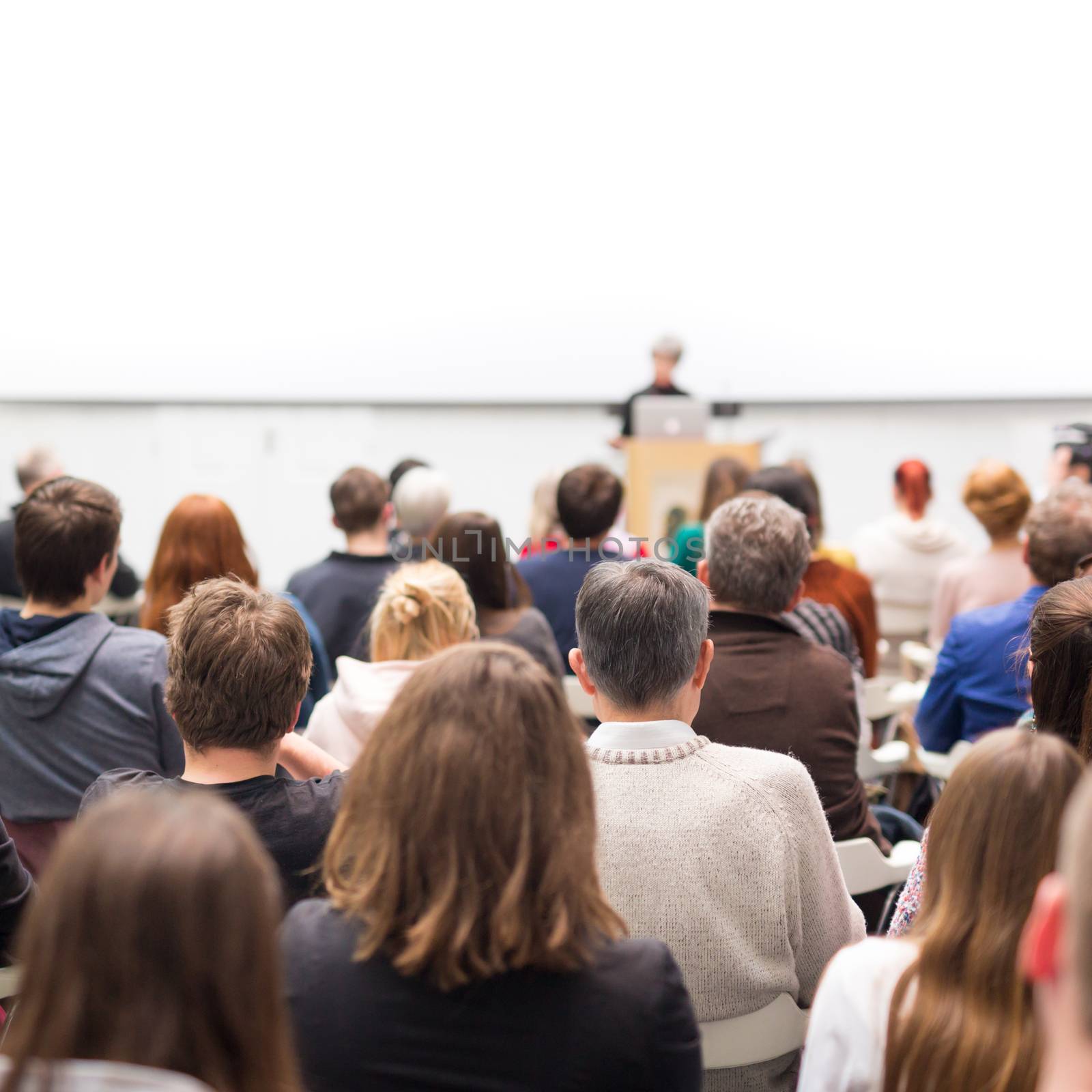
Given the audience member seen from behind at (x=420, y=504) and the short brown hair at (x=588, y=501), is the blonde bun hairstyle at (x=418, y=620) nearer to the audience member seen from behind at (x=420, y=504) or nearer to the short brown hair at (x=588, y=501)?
the short brown hair at (x=588, y=501)

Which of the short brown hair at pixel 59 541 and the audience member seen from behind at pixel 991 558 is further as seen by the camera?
the audience member seen from behind at pixel 991 558

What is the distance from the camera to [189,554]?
2848mm

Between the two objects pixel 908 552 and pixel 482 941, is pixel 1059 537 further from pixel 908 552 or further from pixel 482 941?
pixel 908 552

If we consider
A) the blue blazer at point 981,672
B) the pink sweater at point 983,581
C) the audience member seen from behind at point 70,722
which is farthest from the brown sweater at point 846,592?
the audience member seen from behind at point 70,722

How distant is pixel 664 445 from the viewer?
5324mm

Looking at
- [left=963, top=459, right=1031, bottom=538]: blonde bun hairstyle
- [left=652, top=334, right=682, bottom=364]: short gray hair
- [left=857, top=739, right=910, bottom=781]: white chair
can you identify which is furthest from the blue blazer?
[left=652, top=334, right=682, bottom=364]: short gray hair

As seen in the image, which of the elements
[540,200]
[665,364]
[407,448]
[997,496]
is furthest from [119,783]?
[540,200]

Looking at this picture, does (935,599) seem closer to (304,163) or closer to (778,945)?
(778,945)

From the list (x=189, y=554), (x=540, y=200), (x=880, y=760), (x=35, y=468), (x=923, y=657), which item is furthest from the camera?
(x=540, y=200)

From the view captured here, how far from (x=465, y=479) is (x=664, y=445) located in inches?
98.7

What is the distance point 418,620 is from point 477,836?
4.60 feet

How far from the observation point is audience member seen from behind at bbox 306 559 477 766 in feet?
8.04

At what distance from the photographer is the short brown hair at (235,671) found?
1.71 m

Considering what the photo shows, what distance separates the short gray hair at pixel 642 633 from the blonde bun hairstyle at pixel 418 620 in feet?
2.43
